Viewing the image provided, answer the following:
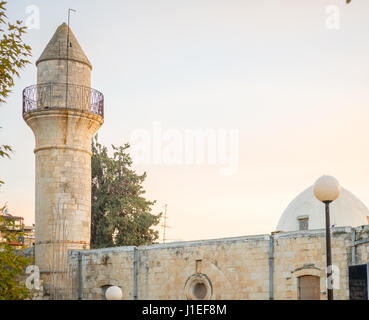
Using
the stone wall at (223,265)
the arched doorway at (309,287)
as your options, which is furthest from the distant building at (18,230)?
the arched doorway at (309,287)

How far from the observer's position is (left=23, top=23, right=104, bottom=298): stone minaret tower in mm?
22922

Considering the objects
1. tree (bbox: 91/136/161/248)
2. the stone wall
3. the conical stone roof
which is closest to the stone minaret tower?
the conical stone roof

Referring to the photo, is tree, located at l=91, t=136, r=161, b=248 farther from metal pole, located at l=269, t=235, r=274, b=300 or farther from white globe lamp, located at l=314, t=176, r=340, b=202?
white globe lamp, located at l=314, t=176, r=340, b=202

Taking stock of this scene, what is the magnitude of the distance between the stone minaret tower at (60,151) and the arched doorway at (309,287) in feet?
31.4

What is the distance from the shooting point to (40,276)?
75.6ft

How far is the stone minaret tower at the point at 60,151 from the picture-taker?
22.9 m

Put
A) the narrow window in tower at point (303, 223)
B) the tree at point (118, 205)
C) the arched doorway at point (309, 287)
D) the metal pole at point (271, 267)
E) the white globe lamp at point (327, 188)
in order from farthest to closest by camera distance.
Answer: the tree at point (118, 205)
the narrow window in tower at point (303, 223)
the metal pole at point (271, 267)
the arched doorway at point (309, 287)
the white globe lamp at point (327, 188)

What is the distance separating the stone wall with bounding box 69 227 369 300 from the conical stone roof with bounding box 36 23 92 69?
7670 mm

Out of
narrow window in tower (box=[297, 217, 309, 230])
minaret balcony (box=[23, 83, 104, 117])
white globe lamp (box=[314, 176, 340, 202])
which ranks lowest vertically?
white globe lamp (box=[314, 176, 340, 202])

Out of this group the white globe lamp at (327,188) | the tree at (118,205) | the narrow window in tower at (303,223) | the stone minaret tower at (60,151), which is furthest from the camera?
the tree at (118,205)

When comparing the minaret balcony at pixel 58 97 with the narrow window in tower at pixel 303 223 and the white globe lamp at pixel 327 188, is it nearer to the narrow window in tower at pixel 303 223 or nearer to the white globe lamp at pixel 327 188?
the narrow window in tower at pixel 303 223

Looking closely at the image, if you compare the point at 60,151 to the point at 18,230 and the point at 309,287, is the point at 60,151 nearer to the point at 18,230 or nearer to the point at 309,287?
the point at 18,230
